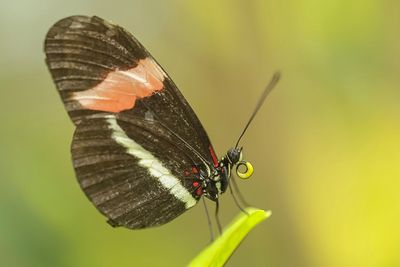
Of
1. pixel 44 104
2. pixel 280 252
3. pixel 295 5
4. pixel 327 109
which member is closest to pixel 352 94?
pixel 327 109

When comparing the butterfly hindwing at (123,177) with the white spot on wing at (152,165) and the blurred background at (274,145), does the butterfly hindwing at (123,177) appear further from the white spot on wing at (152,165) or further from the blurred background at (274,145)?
the blurred background at (274,145)

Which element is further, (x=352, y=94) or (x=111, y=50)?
(x=352, y=94)

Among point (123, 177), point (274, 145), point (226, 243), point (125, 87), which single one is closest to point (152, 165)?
point (123, 177)

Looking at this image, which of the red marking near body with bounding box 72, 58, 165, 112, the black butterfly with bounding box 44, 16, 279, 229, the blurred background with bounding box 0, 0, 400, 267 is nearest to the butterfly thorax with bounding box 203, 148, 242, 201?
the black butterfly with bounding box 44, 16, 279, 229

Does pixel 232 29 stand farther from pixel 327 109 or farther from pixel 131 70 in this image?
pixel 131 70

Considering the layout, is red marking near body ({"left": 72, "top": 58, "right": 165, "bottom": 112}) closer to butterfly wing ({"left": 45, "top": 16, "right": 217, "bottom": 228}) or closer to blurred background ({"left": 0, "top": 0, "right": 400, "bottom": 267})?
butterfly wing ({"left": 45, "top": 16, "right": 217, "bottom": 228})

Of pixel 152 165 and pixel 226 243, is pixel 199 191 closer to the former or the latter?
pixel 152 165
